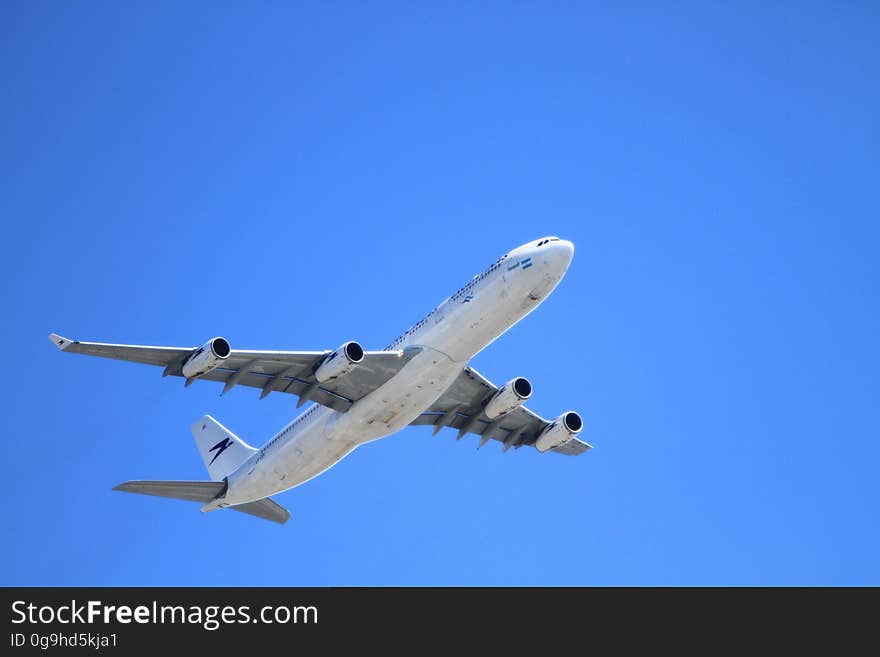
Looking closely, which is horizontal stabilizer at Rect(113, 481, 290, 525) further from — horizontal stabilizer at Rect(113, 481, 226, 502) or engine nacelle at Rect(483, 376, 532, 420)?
engine nacelle at Rect(483, 376, 532, 420)

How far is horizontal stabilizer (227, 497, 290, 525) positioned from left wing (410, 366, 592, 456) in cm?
767

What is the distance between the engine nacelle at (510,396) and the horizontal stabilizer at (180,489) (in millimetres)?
12757

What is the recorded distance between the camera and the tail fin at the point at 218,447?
59.3 m

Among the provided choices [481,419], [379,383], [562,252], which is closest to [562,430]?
[481,419]

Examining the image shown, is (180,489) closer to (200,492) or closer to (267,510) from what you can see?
(200,492)

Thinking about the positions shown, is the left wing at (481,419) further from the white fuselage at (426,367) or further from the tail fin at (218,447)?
the tail fin at (218,447)

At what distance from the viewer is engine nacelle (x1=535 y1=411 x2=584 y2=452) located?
56.2 metres

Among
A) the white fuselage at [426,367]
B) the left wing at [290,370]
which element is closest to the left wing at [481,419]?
the white fuselage at [426,367]

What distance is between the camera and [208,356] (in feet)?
147

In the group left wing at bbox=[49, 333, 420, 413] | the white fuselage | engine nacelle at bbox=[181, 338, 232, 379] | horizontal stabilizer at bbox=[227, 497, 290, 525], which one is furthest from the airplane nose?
horizontal stabilizer at bbox=[227, 497, 290, 525]
